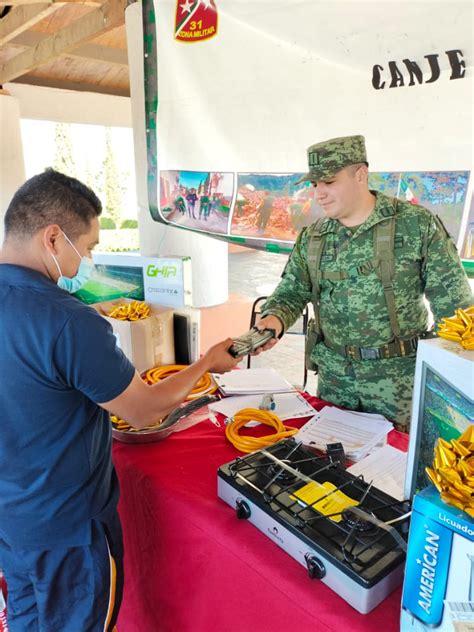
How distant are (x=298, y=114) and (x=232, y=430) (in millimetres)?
1602

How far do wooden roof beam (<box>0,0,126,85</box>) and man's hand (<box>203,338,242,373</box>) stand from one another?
2.69m

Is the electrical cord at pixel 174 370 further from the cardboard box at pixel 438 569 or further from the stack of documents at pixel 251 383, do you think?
the cardboard box at pixel 438 569

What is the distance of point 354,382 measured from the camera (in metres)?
1.59

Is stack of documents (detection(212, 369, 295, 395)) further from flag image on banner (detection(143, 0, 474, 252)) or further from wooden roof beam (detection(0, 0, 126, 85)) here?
wooden roof beam (detection(0, 0, 126, 85))

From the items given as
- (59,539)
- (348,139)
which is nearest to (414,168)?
(348,139)

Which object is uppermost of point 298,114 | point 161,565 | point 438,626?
point 298,114

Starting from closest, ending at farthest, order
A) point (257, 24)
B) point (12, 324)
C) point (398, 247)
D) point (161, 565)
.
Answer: point (12, 324)
point (161, 565)
point (398, 247)
point (257, 24)

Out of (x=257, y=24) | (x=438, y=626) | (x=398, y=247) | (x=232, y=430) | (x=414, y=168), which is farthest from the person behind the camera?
(x=257, y=24)

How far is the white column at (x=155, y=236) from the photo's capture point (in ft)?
9.17

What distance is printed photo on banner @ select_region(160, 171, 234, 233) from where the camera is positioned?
257cm

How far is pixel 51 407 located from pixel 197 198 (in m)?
2.02

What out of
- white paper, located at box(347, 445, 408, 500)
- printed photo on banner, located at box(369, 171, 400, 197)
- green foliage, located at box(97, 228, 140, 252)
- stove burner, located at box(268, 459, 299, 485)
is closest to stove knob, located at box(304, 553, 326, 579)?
stove burner, located at box(268, 459, 299, 485)

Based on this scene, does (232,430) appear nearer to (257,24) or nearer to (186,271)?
(186,271)

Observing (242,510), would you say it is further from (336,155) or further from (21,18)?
(21,18)
